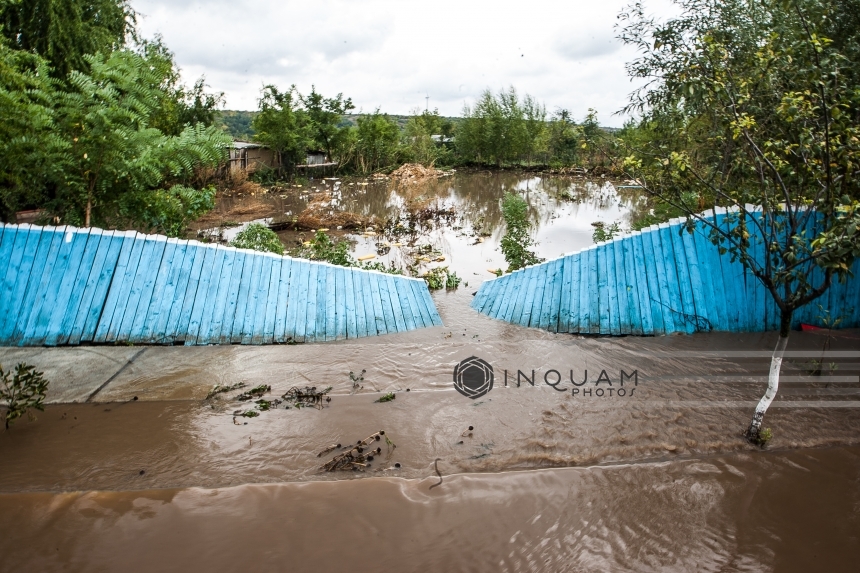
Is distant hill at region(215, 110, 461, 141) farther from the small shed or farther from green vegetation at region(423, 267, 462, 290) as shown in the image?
green vegetation at region(423, 267, 462, 290)

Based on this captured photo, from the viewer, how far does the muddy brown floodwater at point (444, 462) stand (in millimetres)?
3186

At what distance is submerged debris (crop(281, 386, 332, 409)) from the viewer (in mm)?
4832

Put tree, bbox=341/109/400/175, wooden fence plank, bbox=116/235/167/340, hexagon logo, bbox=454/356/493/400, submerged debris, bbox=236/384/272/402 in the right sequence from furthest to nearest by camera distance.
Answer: tree, bbox=341/109/400/175 < wooden fence plank, bbox=116/235/167/340 < hexagon logo, bbox=454/356/493/400 < submerged debris, bbox=236/384/272/402

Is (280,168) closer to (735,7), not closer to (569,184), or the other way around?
(569,184)

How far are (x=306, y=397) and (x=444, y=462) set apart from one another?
1.54 m

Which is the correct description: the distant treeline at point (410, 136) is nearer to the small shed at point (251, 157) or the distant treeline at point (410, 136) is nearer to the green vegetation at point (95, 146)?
the small shed at point (251, 157)

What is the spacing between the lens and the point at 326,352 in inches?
241

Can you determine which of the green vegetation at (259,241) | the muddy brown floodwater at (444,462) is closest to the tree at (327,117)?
the green vegetation at (259,241)

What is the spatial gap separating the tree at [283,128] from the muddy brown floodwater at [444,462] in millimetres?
21122

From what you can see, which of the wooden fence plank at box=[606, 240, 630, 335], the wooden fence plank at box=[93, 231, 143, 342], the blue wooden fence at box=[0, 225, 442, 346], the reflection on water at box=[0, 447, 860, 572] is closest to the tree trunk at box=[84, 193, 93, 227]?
the blue wooden fence at box=[0, 225, 442, 346]

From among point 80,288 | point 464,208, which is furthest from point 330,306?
point 464,208

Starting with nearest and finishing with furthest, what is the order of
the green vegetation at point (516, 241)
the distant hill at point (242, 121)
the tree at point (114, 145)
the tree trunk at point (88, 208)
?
1. the tree at point (114, 145)
2. the tree trunk at point (88, 208)
3. the green vegetation at point (516, 241)
4. the distant hill at point (242, 121)

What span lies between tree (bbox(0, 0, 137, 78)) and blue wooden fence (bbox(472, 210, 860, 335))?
11443 millimetres

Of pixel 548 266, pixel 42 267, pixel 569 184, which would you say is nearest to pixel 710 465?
pixel 548 266
